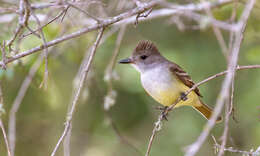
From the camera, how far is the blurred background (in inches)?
228

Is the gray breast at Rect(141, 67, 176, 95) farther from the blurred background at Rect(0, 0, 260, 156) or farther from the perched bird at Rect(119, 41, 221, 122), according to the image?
the blurred background at Rect(0, 0, 260, 156)

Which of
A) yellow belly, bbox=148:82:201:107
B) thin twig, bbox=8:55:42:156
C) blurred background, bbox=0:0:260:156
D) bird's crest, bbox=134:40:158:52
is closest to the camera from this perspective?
thin twig, bbox=8:55:42:156

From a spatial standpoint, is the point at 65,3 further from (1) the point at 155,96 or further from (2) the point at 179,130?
(2) the point at 179,130

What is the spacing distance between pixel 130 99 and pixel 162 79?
251cm

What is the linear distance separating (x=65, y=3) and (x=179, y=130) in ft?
12.6

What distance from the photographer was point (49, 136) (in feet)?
Answer: 23.0

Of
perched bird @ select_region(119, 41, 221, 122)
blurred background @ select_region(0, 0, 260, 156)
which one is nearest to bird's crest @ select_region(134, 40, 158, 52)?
perched bird @ select_region(119, 41, 221, 122)

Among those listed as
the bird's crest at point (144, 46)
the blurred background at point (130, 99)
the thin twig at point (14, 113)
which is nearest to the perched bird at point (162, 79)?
the bird's crest at point (144, 46)

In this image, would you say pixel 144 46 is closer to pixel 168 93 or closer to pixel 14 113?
pixel 168 93

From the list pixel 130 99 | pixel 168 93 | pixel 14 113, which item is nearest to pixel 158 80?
pixel 168 93

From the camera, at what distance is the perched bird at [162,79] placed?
13.9ft

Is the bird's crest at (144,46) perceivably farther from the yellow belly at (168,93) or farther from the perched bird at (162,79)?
the yellow belly at (168,93)

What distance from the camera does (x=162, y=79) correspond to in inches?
169

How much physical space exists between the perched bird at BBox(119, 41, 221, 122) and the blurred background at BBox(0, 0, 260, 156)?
0.92m
